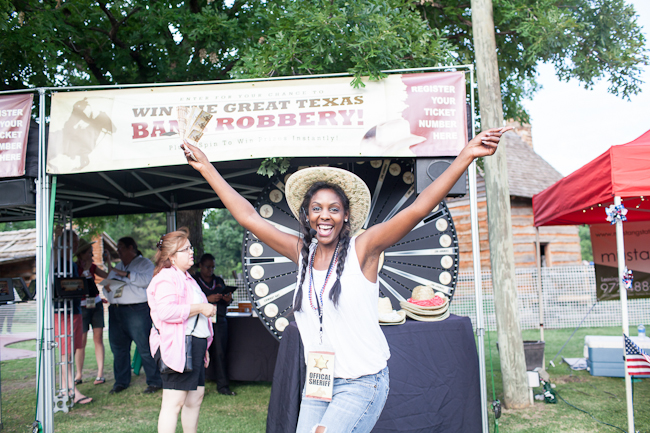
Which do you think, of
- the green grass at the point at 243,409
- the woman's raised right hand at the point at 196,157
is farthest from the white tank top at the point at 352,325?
the green grass at the point at 243,409

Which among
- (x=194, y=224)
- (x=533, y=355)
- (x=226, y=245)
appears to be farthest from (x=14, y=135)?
(x=226, y=245)

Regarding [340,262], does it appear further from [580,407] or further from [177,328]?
Answer: [580,407]

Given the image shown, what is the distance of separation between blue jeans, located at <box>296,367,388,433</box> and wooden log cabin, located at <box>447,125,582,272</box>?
1289 centimetres

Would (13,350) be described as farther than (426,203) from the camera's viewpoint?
Yes

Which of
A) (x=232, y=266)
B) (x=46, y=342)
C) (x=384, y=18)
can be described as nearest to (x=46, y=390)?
(x=46, y=342)

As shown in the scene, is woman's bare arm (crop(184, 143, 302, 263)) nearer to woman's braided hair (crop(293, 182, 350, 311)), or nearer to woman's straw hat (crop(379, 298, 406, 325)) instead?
woman's braided hair (crop(293, 182, 350, 311))

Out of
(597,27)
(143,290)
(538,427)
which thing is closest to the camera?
(538,427)

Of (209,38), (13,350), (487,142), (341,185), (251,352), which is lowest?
(13,350)

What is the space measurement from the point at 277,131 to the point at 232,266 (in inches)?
921

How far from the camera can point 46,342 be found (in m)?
4.53

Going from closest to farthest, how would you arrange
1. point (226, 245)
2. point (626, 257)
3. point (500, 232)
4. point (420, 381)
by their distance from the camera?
point (420, 381), point (500, 232), point (626, 257), point (226, 245)

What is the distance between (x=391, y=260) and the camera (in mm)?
5164

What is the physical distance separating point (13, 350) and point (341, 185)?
478 inches

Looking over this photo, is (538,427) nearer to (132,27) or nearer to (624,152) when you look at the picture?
(624,152)
